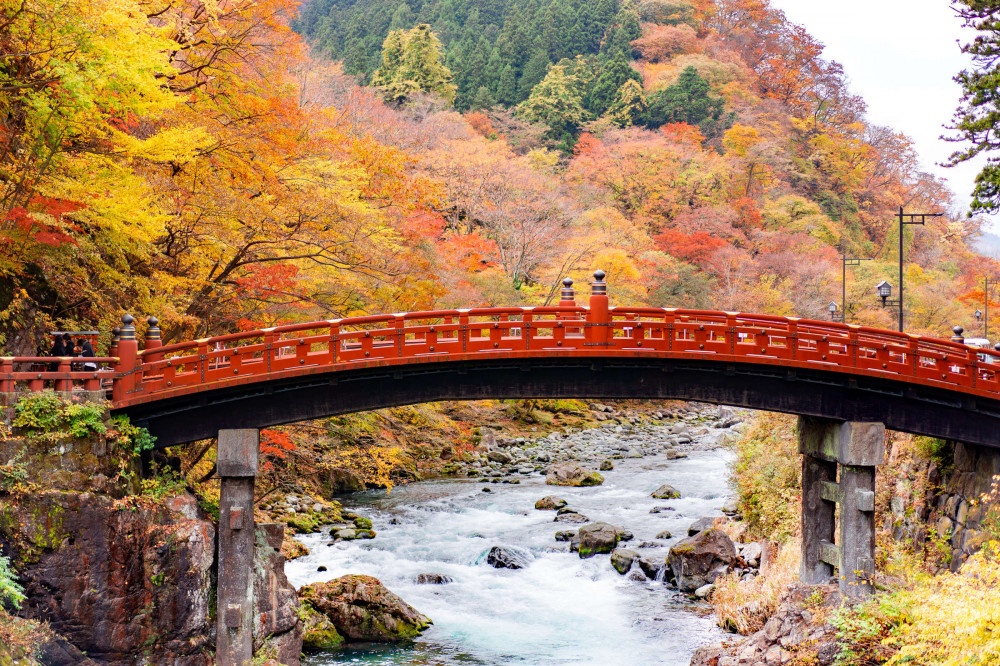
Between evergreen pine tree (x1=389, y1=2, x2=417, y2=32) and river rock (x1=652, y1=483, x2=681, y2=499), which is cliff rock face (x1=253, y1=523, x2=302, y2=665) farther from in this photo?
evergreen pine tree (x1=389, y1=2, x2=417, y2=32)

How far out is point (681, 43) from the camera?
8400 cm

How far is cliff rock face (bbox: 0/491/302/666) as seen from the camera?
13781 millimetres

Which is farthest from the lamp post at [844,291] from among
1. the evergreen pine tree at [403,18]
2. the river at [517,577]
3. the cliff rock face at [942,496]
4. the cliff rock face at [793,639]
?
the evergreen pine tree at [403,18]

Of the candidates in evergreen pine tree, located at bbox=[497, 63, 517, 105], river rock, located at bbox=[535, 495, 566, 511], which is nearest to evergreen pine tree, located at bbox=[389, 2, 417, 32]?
evergreen pine tree, located at bbox=[497, 63, 517, 105]

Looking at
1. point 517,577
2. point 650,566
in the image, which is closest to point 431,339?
point 517,577

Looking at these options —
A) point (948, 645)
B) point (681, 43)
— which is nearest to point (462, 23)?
point (681, 43)

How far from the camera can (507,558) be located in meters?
23.9

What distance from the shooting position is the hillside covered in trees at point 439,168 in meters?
17.5

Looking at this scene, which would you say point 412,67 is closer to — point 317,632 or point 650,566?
point 650,566

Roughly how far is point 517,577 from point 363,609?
5.51 metres

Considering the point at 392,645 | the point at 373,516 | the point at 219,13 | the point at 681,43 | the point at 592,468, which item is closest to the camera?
the point at 392,645

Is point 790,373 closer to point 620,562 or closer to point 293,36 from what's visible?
point 620,562

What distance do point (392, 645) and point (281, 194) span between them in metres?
12.1

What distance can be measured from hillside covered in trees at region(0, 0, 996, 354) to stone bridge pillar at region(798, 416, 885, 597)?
42.1 feet
